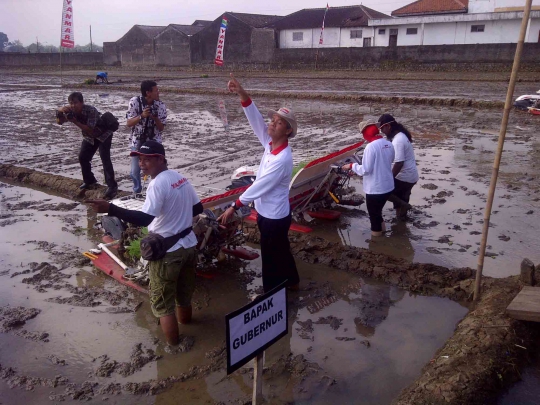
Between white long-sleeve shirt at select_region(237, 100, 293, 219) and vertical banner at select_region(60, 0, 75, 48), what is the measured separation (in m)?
27.8

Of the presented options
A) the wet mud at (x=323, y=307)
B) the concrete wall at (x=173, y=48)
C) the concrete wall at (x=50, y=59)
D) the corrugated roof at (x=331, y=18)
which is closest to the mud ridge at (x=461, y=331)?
the wet mud at (x=323, y=307)

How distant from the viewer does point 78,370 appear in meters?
3.93

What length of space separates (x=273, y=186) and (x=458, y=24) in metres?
39.5

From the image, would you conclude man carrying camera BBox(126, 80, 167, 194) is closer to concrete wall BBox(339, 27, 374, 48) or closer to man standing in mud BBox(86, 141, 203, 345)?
man standing in mud BBox(86, 141, 203, 345)

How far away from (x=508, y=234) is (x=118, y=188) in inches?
254

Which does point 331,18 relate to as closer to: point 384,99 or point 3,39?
point 384,99

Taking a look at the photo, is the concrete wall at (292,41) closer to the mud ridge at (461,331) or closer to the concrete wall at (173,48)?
the concrete wall at (173,48)

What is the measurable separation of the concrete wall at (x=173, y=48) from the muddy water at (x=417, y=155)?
1271 inches

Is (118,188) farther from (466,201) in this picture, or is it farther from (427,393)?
(427,393)

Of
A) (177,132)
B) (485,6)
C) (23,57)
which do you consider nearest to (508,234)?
(177,132)

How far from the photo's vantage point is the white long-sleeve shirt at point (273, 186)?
171 inches

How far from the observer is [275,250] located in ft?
15.3

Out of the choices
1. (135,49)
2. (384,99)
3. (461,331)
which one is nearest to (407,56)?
(384,99)

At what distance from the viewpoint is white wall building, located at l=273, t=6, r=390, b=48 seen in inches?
1745
